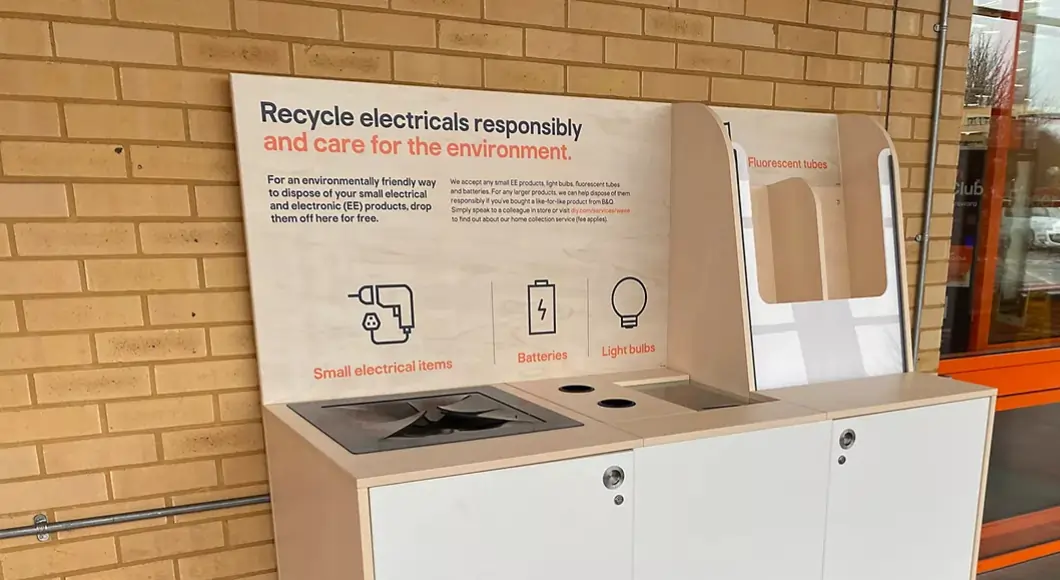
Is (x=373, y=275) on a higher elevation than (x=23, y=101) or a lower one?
lower

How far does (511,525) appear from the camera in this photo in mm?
1254

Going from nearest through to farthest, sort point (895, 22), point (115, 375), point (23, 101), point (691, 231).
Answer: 1. point (23, 101)
2. point (115, 375)
3. point (691, 231)
4. point (895, 22)

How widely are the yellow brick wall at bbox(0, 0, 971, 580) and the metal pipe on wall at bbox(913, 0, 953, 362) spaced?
122 centimetres

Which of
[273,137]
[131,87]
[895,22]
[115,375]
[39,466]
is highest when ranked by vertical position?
[895,22]

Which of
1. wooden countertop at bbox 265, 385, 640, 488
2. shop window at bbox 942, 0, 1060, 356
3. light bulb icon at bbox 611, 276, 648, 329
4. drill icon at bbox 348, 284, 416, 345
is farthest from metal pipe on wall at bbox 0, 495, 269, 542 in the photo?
shop window at bbox 942, 0, 1060, 356

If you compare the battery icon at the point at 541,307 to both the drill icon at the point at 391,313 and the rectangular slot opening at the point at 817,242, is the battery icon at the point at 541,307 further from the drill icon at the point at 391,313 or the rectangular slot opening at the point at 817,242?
the rectangular slot opening at the point at 817,242

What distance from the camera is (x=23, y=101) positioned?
1.42 metres

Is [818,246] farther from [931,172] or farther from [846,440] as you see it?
[931,172]

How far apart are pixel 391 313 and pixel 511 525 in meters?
0.66

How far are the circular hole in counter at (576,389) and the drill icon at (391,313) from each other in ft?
1.33

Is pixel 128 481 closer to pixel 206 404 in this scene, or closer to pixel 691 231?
pixel 206 404

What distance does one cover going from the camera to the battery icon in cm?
186

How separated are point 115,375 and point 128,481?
0.80 ft

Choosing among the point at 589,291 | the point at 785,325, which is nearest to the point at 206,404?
the point at 589,291
